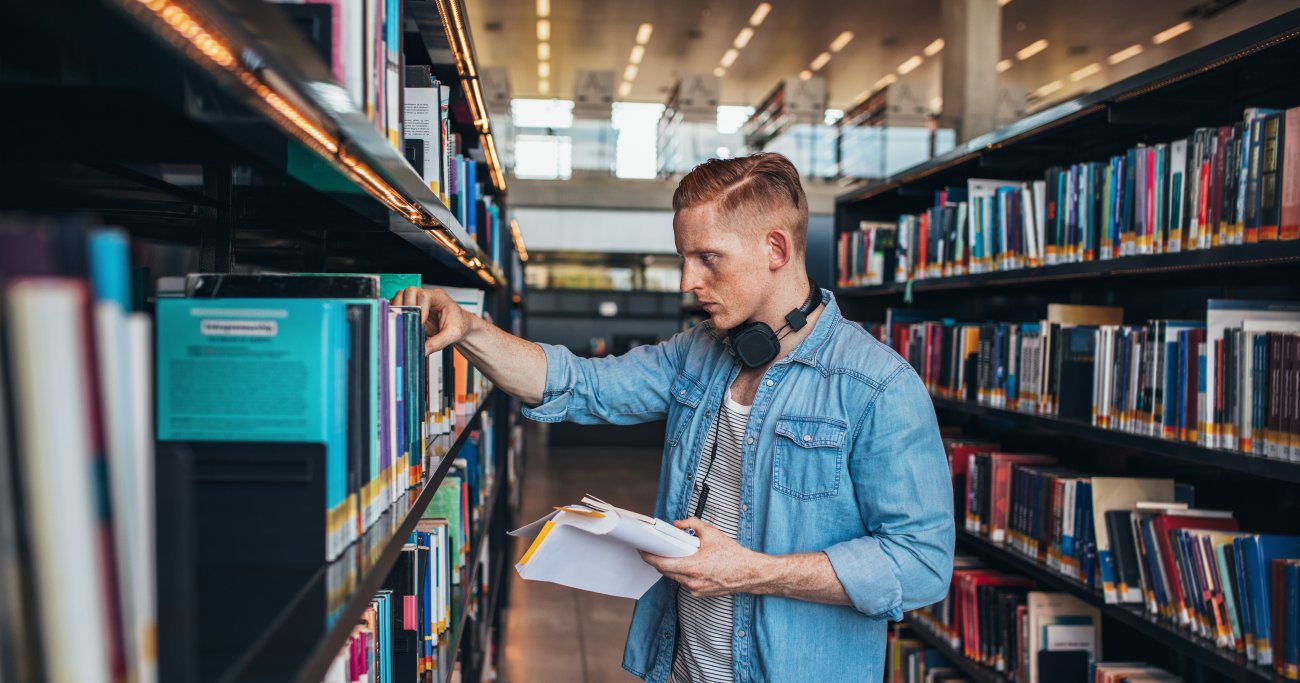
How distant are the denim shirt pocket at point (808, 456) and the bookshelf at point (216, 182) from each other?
587 millimetres

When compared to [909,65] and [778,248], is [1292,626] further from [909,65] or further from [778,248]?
[909,65]

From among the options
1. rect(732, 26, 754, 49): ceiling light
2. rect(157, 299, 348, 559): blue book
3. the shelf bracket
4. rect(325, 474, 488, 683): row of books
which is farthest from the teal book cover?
rect(732, 26, 754, 49): ceiling light

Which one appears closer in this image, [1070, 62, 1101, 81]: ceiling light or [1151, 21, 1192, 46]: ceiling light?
[1151, 21, 1192, 46]: ceiling light

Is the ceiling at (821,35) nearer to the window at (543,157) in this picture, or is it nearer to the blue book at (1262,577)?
the window at (543,157)

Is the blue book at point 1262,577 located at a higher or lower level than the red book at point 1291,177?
lower

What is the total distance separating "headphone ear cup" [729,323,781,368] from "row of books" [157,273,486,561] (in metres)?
0.79

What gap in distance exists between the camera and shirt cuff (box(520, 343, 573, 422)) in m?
1.86

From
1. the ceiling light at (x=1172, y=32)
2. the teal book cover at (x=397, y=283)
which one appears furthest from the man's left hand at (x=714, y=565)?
the ceiling light at (x=1172, y=32)

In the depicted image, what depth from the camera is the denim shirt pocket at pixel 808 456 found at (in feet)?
5.29

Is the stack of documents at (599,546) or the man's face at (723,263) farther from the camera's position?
the man's face at (723,263)

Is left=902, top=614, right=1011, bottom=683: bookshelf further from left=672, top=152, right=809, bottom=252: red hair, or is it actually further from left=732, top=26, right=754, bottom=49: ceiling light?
left=732, top=26, right=754, bottom=49: ceiling light

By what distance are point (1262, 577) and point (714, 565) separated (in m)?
1.27

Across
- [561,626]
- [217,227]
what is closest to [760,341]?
[217,227]

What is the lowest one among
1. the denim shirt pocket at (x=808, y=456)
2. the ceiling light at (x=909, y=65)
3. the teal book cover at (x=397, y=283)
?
the denim shirt pocket at (x=808, y=456)
